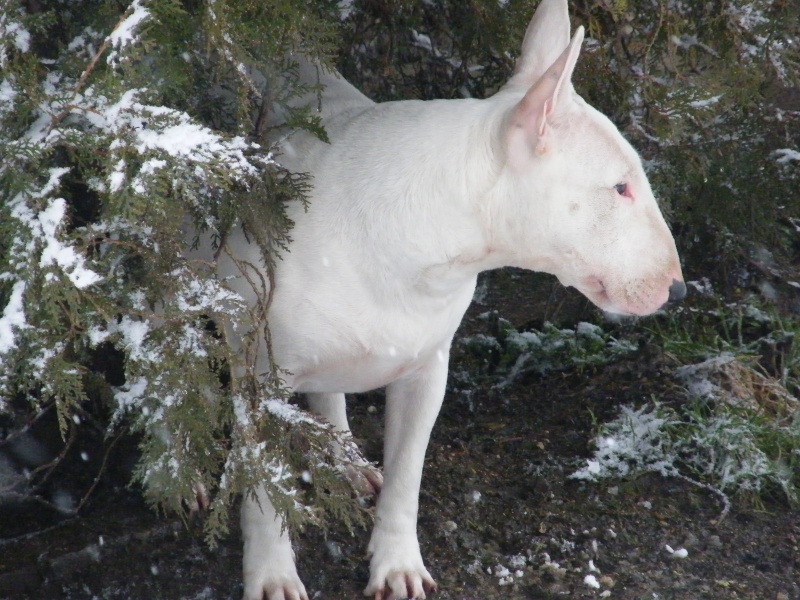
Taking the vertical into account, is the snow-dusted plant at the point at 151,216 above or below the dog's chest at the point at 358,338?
above

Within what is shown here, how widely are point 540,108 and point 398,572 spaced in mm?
1526

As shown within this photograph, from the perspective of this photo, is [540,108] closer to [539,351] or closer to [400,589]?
[400,589]

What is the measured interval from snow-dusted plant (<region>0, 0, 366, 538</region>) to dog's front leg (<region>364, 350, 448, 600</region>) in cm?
52

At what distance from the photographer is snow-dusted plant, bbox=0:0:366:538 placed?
7.64 ft

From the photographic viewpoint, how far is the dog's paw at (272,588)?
3.00 metres

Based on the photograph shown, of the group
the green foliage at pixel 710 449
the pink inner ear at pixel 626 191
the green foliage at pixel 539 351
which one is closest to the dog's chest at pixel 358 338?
the pink inner ear at pixel 626 191

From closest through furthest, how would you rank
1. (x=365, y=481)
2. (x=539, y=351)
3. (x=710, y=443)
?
1. (x=365, y=481)
2. (x=710, y=443)
3. (x=539, y=351)

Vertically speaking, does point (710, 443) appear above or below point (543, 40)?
below

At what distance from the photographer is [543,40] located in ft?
9.84

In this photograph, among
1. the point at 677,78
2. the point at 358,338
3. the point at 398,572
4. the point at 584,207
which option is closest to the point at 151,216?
the point at 358,338

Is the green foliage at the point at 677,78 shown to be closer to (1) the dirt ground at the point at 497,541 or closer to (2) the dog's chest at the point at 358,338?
(1) the dirt ground at the point at 497,541

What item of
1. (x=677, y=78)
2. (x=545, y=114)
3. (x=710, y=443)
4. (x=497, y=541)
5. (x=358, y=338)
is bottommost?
(x=497, y=541)

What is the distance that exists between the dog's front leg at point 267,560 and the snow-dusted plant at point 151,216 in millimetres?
290

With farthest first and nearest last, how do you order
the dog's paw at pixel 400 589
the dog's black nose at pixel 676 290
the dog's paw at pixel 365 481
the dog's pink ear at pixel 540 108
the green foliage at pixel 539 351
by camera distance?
the green foliage at pixel 539 351, the dog's paw at pixel 365 481, the dog's paw at pixel 400 589, the dog's black nose at pixel 676 290, the dog's pink ear at pixel 540 108
